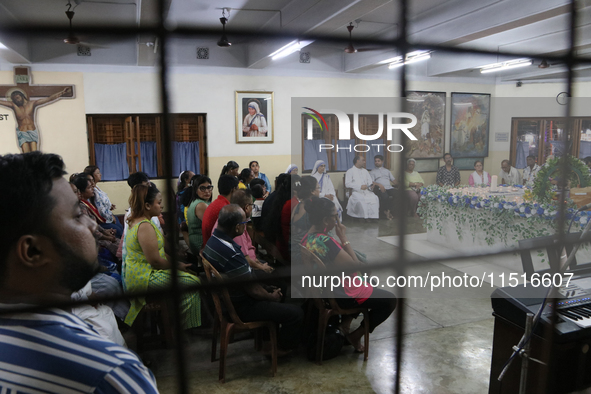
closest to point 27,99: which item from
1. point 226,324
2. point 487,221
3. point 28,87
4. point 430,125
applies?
point 28,87

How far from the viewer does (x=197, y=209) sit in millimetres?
3156

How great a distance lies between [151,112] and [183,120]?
1.63 ft

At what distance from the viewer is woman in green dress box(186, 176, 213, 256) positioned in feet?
10.4

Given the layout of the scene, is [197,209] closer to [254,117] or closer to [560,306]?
[560,306]

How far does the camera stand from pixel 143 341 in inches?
99.3

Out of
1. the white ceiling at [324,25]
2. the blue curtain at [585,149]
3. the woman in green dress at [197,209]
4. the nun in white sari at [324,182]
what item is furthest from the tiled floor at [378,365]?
the blue curtain at [585,149]

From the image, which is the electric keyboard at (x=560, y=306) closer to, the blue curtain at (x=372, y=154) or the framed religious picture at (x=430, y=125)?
the blue curtain at (x=372, y=154)

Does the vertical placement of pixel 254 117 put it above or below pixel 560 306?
above

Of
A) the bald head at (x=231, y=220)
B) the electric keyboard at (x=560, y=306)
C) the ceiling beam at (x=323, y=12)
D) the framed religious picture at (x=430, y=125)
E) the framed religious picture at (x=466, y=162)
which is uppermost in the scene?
the ceiling beam at (x=323, y=12)

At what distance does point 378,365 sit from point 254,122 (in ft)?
17.1

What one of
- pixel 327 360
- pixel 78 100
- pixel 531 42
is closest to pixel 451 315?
pixel 327 360

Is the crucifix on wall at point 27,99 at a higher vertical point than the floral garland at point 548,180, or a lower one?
higher

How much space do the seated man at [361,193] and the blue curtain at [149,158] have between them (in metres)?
3.12

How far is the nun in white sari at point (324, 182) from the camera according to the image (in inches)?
257
